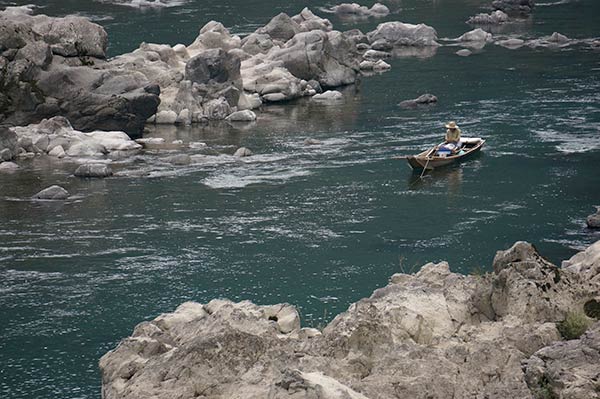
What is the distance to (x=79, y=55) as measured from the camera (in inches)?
2274

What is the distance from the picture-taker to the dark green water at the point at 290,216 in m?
30.8

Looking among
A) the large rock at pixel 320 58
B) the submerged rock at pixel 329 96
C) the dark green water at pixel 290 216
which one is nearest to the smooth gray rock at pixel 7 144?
the dark green water at pixel 290 216

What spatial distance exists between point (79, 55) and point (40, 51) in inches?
132

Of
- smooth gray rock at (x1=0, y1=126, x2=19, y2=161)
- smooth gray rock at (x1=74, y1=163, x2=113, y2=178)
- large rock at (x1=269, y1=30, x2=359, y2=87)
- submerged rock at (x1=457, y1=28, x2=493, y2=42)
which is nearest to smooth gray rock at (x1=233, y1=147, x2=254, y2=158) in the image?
smooth gray rock at (x1=74, y1=163, x2=113, y2=178)

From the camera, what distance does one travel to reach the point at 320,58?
65.2 metres

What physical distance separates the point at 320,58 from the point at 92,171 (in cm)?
2346

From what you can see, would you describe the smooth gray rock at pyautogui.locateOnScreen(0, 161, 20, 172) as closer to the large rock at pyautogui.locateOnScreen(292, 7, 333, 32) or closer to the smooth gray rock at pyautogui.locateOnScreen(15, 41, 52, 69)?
the smooth gray rock at pyautogui.locateOnScreen(15, 41, 52, 69)

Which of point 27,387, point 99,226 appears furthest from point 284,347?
point 99,226

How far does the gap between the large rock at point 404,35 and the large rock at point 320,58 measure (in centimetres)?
1115

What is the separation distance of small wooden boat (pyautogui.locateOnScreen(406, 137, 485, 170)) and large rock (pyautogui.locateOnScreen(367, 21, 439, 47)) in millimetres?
32244

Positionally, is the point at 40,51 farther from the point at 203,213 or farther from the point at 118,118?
the point at 203,213

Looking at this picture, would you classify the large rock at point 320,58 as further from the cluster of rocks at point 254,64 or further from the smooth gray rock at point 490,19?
the smooth gray rock at point 490,19

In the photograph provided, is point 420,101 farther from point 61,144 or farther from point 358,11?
point 358,11

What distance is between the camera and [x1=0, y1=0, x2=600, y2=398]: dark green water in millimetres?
30797
